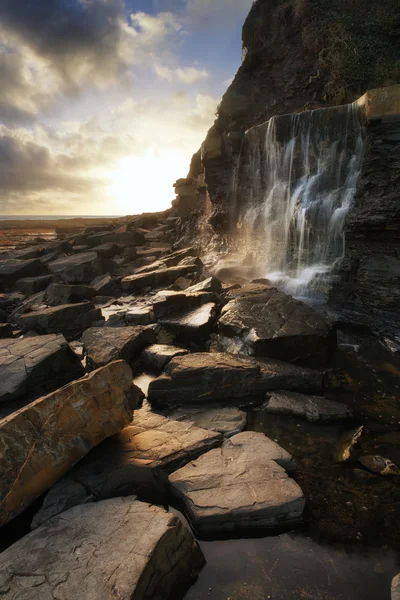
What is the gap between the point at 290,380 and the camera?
15.6 feet

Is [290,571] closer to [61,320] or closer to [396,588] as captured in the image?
[396,588]

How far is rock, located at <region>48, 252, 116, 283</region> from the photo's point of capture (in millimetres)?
12133

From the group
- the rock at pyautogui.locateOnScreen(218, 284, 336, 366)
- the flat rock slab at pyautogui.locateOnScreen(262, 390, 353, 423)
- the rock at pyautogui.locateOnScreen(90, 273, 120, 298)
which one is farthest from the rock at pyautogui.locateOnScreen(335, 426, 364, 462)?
the rock at pyautogui.locateOnScreen(90, 273, 120, 298)

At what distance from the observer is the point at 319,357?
5477 mm

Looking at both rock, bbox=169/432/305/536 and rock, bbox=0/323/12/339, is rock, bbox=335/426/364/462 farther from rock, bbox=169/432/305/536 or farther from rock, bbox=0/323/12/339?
rock, bbox=0/323/12/339

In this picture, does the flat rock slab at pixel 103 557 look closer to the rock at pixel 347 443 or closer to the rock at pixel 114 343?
the rock at pixel 347 443

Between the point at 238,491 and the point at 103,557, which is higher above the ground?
the point at 103,557

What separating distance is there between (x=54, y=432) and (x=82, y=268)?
34.1 ft

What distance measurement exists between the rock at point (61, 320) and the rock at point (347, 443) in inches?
237

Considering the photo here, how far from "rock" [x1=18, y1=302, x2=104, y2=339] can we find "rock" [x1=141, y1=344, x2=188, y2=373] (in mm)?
2541

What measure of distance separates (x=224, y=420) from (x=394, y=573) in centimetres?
212

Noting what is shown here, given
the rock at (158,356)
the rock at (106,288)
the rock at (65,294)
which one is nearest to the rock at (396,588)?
the rock at (158,356)

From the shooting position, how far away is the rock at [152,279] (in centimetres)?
1102

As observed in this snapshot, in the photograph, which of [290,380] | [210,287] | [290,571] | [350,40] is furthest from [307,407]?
[350,40]
